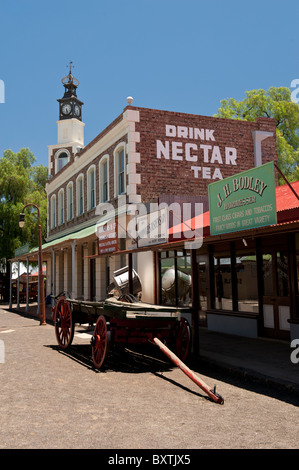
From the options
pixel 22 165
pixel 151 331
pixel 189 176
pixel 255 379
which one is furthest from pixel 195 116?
pixel 22 165

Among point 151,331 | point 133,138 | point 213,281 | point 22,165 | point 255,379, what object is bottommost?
point 255,379

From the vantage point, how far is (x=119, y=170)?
19859 mm

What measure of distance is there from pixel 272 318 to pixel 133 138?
396 inches

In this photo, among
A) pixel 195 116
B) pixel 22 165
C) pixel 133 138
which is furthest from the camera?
pixel 22 165

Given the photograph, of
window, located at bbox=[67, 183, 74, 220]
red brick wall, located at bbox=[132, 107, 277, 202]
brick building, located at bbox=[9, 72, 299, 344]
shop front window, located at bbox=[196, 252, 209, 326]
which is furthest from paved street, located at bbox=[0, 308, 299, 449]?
window, located at bbox=[67, 183, 74, 220]

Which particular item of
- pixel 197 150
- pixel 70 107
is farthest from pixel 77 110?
pixel 197 150

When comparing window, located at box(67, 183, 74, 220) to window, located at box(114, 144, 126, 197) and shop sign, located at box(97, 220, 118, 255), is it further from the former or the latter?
shop sign, located at box(97, 220, 118, 255)

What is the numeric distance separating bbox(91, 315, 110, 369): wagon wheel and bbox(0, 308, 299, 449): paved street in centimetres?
24

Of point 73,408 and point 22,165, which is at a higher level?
point 22,165

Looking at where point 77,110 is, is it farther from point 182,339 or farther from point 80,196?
point 182,339

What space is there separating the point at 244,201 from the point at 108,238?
7.20 m

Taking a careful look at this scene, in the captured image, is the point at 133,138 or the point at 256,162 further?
the point at 256,162

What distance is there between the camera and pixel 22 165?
124 feet
